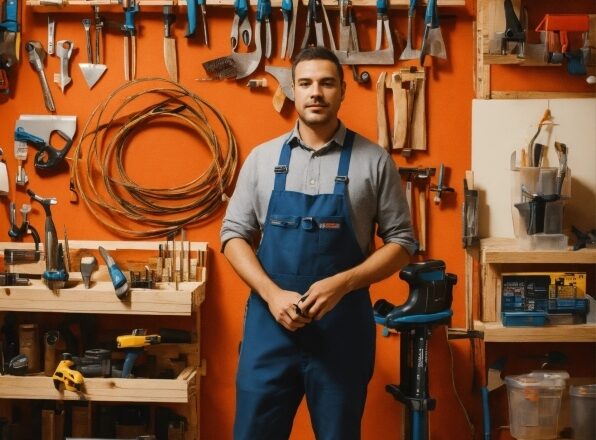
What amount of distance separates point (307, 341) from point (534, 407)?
139 centimetres

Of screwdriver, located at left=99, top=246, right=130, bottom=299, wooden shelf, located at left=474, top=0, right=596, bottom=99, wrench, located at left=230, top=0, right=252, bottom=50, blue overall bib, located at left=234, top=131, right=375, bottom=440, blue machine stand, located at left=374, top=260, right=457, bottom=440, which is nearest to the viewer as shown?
blue overall bib, located at left=234, top=131, right=375, bottom=440

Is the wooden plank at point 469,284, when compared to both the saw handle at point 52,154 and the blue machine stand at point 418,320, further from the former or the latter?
the saw handle at point 52,154

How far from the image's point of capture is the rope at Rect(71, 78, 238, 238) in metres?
3.77

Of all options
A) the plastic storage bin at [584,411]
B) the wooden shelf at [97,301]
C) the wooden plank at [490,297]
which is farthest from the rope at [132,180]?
the plastic storage bin at [584,411]

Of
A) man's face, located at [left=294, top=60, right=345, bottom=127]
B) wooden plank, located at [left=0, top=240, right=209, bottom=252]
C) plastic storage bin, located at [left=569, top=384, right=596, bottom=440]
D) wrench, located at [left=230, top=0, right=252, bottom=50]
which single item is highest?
wrench, located at [left=230, top=0, right=252, bottom=50]

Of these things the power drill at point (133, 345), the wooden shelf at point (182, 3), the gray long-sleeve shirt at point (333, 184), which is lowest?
the power drill at point (133, 345)

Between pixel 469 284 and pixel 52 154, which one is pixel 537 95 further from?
pixel 52 154

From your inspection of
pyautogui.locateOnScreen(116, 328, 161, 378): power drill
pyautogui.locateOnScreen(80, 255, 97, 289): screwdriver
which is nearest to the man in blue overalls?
pyautogui.locateOnScreen(116, 328, 161, 378): power drill

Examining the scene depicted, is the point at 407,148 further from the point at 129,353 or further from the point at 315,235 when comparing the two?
the point at 129,353

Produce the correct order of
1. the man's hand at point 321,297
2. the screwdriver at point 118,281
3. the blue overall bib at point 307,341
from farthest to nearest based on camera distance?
the screwdriver at point 118,281, the blue overall bib at point 307,341, the man's hand at point 321,297

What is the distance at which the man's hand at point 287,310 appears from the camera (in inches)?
102

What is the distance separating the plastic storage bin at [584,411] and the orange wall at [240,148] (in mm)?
449

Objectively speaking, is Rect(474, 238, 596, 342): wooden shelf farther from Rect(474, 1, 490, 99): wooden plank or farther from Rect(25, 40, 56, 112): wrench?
Rect(25, 40, 56, 112): wrench

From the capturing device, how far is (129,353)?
352cm
